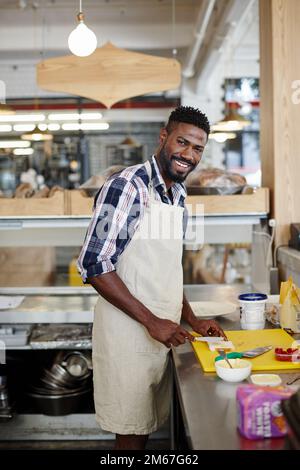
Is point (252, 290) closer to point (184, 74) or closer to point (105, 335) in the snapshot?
point (105, 335)

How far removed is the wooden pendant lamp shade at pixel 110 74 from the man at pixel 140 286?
1916 millimetres

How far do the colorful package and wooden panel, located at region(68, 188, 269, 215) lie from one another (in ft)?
6.60

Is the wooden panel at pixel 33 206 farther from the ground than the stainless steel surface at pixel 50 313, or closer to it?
farther from the ground

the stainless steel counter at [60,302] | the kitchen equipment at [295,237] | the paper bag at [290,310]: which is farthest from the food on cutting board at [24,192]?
the paper bag at [290,310]

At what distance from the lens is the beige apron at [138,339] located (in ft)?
6.93

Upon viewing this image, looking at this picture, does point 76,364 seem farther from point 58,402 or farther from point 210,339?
point 210,339

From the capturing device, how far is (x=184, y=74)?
1021cm

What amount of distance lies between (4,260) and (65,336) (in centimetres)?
190

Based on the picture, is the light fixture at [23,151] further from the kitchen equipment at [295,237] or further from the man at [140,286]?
the man at [140,286]

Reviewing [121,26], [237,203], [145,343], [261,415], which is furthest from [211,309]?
[121,26]

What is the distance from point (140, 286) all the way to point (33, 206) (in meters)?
1.34

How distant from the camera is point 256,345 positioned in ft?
6.72
